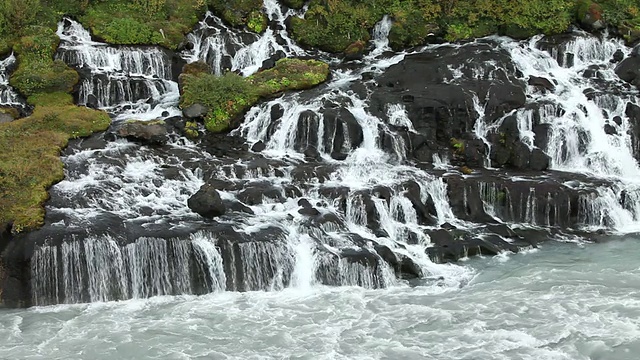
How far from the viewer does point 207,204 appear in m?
22.1

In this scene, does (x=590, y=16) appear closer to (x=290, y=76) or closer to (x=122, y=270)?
(x=290, y=76)

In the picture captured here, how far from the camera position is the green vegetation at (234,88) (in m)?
29.6

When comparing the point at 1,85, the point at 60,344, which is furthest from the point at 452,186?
the point at 1,85

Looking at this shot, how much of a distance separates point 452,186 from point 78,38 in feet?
65.6

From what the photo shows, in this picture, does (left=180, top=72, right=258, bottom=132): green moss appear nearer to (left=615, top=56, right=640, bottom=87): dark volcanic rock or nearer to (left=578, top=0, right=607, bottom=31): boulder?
(left=615, top=56, right=640, bottom=87): dark volcanic rock

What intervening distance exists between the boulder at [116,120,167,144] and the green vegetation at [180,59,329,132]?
2.25 metres

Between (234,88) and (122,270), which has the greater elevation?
(234,88)

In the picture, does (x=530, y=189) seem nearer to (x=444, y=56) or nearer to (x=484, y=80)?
(x=484, y=80)

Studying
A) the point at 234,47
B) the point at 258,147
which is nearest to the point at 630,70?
the point at 258,147

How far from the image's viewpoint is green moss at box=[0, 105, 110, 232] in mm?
21125

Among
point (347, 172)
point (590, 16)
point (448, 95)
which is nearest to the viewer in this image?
point (347, 172)

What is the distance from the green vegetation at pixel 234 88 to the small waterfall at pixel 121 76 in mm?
1276

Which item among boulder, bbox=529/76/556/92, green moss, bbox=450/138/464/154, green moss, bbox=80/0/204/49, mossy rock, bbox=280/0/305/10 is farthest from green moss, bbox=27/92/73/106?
boulder, bbox=529/76/556/92

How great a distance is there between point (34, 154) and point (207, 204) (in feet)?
24.3
